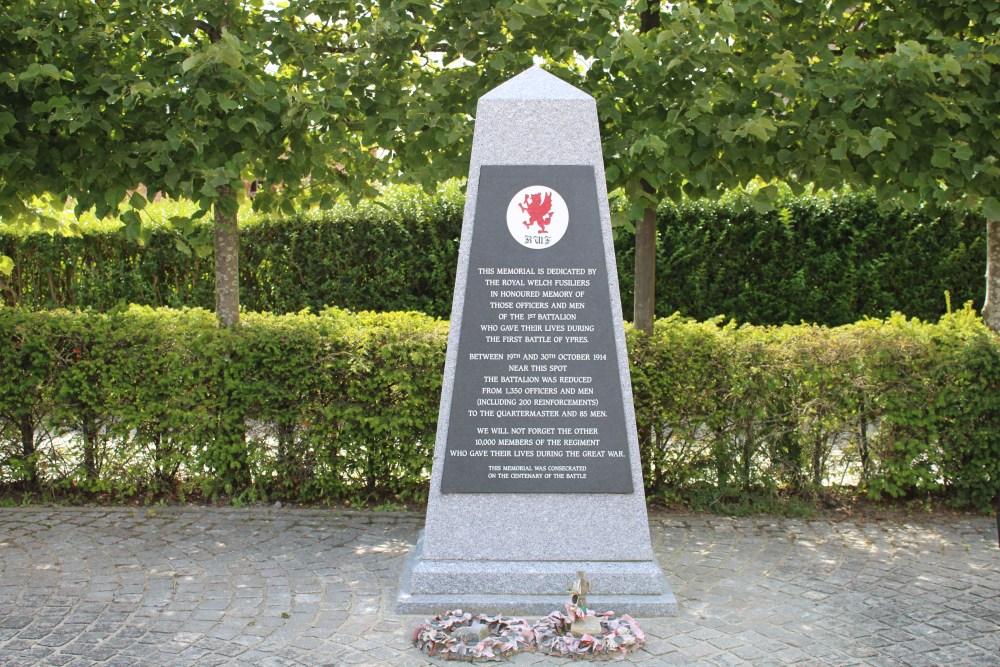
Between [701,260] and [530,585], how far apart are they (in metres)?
6.48

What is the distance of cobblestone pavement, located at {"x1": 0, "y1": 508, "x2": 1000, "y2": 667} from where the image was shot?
4.22m

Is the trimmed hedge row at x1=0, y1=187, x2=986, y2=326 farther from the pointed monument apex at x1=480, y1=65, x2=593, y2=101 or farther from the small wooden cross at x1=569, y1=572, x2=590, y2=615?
the small wooden cross at x1=569, y1=572, x2=590, y2=615

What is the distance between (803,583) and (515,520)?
1672 mm

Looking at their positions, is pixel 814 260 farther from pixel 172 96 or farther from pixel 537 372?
pixel 172 96

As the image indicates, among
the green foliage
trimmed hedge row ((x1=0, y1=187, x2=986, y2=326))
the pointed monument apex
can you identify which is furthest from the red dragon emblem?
the green foliage

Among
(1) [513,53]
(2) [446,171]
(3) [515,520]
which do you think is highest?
(1) [513,53]

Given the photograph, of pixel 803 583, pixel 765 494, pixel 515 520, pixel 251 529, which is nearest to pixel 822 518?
pixel 765 494

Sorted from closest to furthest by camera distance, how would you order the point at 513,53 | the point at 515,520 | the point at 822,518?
the point at 515,520, the point at 513,53, the point at 822,518

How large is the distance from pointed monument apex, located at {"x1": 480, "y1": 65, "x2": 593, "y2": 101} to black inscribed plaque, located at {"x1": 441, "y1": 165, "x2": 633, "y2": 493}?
A: 1.49 feet

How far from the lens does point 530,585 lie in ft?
15.4

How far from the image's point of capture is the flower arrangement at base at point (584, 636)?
13.7 ft

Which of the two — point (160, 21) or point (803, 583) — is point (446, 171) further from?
point (803, 583)

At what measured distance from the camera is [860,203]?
10172mm

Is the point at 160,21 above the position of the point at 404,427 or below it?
above
